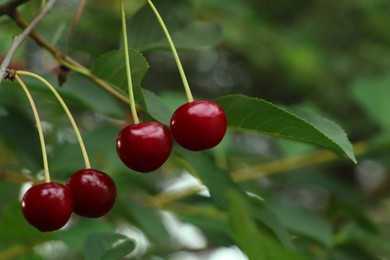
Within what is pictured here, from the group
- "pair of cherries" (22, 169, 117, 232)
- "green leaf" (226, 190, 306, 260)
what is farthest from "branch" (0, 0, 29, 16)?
"green leaf" (226, 190, 306, 260)

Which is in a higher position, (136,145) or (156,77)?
(156,77)

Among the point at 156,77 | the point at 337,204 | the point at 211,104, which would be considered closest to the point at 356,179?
the point at 156,77

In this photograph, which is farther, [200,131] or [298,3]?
[298,3]

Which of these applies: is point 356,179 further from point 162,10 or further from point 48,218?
point 48,218

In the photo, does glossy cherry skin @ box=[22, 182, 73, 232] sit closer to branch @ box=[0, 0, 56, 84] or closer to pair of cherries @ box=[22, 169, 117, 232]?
pair of cherries @ box=[22, 169, 117, 232]

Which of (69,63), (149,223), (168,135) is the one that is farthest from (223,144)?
(168,135)

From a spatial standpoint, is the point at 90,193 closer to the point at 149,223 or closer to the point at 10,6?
the point at 10,6
